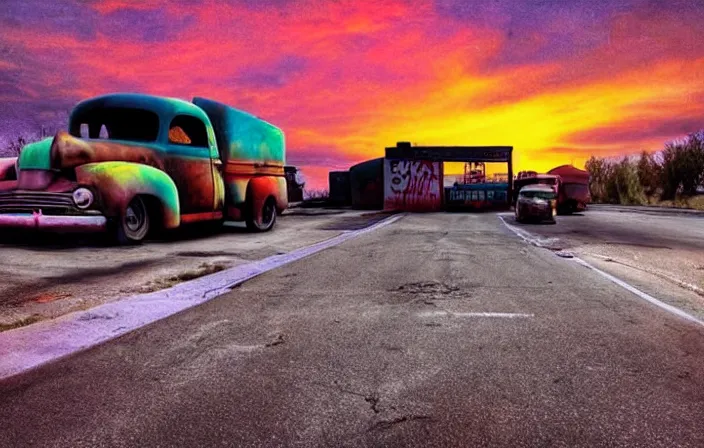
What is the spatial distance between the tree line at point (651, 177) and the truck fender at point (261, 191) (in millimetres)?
41407

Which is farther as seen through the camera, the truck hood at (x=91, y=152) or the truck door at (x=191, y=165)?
the truck door at (x=191, y=165)

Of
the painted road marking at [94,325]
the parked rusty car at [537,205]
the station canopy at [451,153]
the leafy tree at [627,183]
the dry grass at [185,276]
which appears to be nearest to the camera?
the painted road marking at [94,325]

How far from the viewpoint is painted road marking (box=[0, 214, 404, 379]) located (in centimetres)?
369

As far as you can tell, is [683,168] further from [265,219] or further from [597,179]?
[265,219]

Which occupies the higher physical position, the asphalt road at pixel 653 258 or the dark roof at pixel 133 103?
the dark roof at pixel 133 103

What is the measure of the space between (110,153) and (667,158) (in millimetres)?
47883

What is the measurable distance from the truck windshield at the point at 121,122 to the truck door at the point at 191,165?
0.44m

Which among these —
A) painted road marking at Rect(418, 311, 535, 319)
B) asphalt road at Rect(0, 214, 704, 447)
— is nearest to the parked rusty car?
asphalt road at Rect(0, 214, 704, 447)

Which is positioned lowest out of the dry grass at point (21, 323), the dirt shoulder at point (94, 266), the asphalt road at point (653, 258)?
the asphalt road at point (653, 258)

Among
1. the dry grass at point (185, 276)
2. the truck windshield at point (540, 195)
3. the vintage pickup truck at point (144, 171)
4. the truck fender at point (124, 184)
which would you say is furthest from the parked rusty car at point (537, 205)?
the dry grass at point (185, 276)

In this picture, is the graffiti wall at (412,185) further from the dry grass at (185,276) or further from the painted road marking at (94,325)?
the painted road marking at (94,325)

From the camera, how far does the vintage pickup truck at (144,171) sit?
891 centimetres

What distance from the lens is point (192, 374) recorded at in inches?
130

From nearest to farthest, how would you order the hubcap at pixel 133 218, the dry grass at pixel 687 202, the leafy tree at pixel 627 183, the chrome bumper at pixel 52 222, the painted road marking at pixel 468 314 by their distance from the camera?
the painted road marking at pixel 468 314
the chrome bumper at pixel 52 222
the hubcap at pixel 133 218
the dry grass at pixel 687 202
the leafy tree at pixel 627 183
